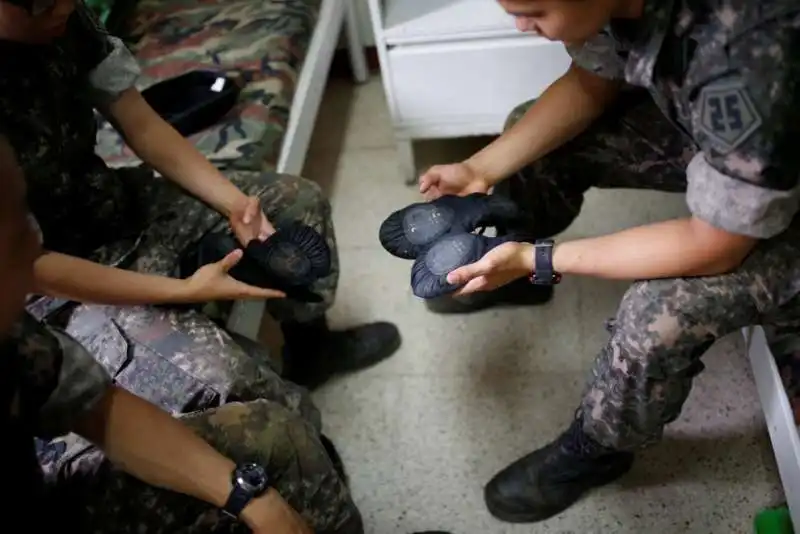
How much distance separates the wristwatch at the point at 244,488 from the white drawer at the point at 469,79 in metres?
0.95

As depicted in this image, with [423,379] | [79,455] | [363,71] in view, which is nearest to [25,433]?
[79,455]

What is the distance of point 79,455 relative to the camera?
94 centimetres

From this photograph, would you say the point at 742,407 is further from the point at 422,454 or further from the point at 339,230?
the point at 339,230

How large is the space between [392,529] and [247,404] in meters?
0.41

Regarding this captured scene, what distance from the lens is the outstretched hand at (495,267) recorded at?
1.09 meters

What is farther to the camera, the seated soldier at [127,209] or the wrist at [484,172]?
the wrist at [484,172]

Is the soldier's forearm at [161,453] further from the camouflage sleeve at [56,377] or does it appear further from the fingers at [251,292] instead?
the fingers at [251,292]

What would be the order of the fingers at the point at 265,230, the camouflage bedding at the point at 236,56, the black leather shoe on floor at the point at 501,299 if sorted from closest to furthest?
1. the fingers at the point at 265,230
2. the camouflage bedding at the point at 236,56
3. the black leather shoe on floor at the point at 501,299

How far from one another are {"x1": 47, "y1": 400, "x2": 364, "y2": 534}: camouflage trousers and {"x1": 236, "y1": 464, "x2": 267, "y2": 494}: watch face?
0.14ft

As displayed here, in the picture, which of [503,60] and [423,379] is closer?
[423,379]

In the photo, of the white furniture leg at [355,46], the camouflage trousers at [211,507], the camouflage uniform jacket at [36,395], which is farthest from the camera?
the white furniture leg at [355,46]

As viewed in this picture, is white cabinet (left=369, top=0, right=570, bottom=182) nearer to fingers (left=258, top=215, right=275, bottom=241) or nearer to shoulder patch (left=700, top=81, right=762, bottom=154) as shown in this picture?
fingers (left=258, top=215, right=275, bottom=241)

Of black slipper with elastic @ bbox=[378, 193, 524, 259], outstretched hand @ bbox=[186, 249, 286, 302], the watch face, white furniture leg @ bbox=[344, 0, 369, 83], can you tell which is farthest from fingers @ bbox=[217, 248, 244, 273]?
white furniture leg @ bbox=[344, 0, 369, 83]

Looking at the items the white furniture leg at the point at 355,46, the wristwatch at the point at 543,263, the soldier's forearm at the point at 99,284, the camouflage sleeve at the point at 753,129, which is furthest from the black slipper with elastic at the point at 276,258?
the white furniture leg at the point at 355,46
